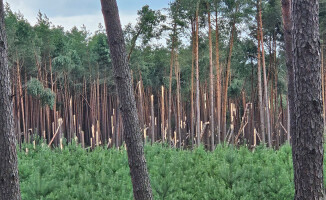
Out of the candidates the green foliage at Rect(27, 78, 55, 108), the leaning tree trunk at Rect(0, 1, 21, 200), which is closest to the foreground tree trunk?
the leaning tree trunk at Rect(0, 1, 21, 200)

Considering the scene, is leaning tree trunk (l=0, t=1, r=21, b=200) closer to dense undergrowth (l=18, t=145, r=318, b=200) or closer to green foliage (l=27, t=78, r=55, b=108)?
dense undergrowth (l=18, t=145, r=318, b=200)

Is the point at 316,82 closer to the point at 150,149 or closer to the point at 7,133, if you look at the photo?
the point at 7,133

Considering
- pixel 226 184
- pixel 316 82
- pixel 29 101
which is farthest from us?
Answer: pixel 29 101

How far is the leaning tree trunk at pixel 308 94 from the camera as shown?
4.39 metres

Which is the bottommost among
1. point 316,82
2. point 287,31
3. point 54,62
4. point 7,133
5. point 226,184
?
point 226,184

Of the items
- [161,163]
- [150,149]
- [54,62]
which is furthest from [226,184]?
[54,62]

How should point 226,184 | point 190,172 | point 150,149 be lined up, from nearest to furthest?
point 226,184 → point 190,172 → point 150,149

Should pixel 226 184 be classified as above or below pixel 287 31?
below

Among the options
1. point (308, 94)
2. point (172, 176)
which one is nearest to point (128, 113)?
point (308, 94)

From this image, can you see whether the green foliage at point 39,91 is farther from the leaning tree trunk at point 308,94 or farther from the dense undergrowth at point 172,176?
the leaning tree trunk at point 308,94

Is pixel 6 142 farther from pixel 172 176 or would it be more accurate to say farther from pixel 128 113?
pixel 172 176

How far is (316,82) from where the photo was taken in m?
4.41

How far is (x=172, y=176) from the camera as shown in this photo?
8.00m

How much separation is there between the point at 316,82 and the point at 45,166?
6657mm
